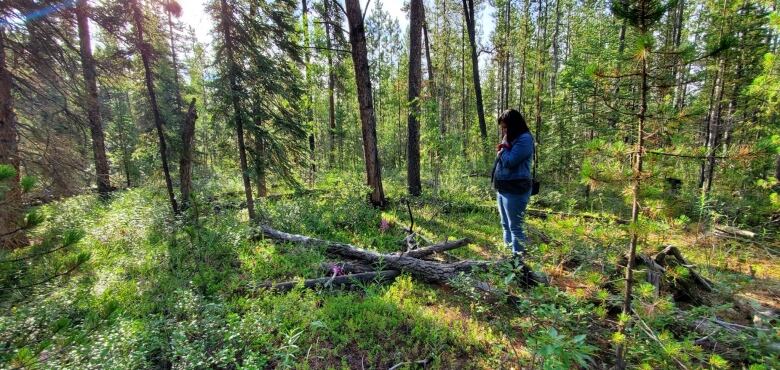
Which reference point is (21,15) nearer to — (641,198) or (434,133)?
(434,133)

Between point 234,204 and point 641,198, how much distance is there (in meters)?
9.70

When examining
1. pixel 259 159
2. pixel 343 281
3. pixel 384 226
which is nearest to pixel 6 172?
pixel 343 281

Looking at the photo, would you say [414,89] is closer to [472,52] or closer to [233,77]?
[233,77]

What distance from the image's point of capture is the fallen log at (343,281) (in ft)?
12.8

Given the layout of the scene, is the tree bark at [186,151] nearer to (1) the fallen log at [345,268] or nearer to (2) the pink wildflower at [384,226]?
(2) the pink wildflower at [384,226]

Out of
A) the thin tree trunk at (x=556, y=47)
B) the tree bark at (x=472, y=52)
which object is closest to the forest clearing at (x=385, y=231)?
the tree bark at (x=472, y=52)

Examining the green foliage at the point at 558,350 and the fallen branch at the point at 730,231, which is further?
the fallen branch at the point at 730,231

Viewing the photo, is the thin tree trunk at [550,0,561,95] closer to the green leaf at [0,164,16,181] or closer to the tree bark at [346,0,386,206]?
the tree bark at [346,0,386,206]

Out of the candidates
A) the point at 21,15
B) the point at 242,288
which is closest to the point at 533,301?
the point at 242,288

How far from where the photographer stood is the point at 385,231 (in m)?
6.14

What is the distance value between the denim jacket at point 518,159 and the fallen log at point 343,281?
2037 millimetres

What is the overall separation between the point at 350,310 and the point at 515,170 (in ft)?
8.83

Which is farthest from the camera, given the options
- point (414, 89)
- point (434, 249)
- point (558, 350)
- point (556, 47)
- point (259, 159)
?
point (556, 47)

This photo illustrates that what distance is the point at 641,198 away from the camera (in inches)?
83.1
